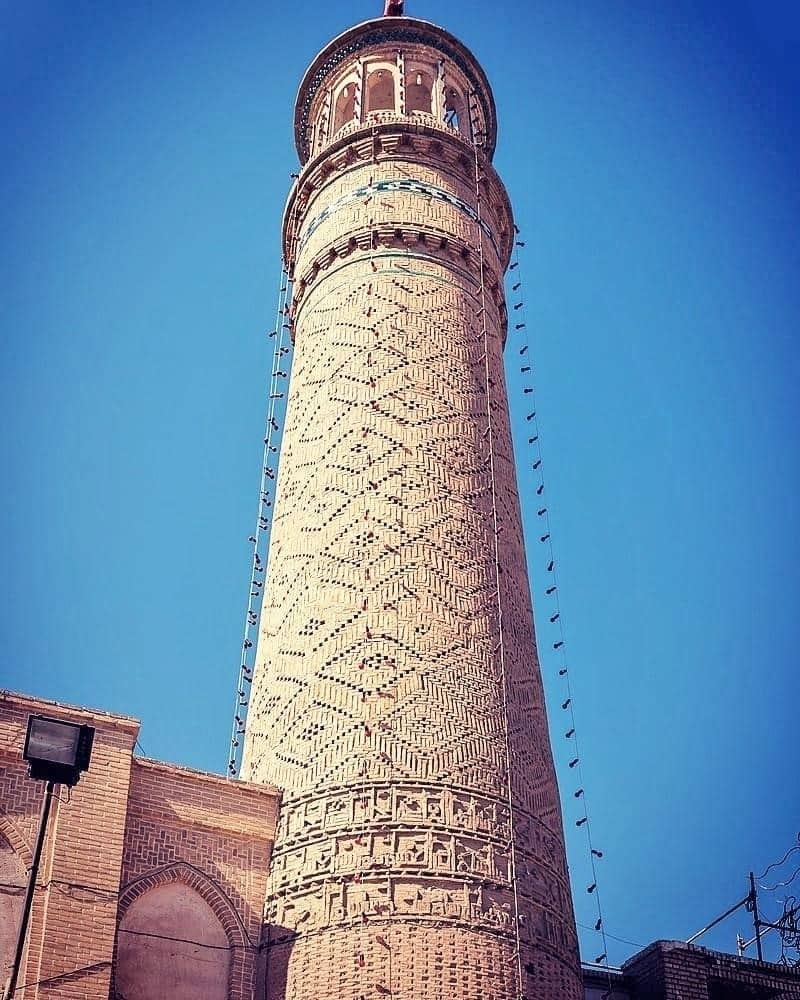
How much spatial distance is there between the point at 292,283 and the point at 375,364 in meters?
2.11

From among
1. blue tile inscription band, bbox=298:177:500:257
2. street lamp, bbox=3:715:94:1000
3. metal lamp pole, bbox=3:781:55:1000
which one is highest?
blue tile inscription band, bbox=298:177:500:257

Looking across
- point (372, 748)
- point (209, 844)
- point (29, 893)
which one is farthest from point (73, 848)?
point (372, 748)

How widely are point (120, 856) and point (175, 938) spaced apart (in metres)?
0.58

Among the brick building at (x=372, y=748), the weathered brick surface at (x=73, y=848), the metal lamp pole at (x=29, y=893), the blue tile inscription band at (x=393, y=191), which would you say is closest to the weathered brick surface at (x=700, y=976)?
the brick building at (x=372, y=748)

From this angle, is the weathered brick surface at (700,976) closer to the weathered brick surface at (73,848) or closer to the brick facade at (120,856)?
the brick facade at (120,856)

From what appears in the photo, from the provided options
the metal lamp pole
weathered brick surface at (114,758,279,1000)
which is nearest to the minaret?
weathered brick surface at (114,758,279,1000)

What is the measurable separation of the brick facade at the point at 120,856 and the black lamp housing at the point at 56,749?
22.0 inches

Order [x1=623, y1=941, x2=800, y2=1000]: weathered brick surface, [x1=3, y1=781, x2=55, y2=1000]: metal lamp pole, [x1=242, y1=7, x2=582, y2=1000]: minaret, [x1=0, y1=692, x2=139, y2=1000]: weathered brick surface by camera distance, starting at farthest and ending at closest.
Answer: [x1=623, y1=941, x2=800, y2=1000]: weathered brick surface → [x1=242, y1=7, x2=582, y2=1000]: minaret → [x1=0, y1=692, x2=139, y2=1000]: weathered brick surface → [x1=3, y1=781, x2=55, y2=1000]: metal lamp pole

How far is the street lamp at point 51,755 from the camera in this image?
6.63m

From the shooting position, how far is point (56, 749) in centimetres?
672

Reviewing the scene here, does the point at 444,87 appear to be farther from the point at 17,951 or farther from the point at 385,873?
the point at 17,951

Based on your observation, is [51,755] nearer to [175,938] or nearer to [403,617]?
[175,938]

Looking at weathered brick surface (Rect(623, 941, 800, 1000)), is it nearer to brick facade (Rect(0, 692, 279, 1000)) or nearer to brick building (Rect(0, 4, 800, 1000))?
brick building (Rect(0, 4, 800, 1000))

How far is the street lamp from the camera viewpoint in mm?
6629
